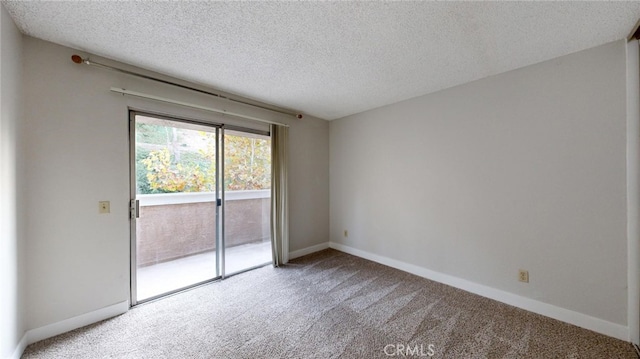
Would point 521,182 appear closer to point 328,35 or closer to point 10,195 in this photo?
point 328,35

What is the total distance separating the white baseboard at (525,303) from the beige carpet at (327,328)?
0.25 ft

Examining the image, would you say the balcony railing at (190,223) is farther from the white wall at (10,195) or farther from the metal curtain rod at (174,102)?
the metal curtain rod at (174,102)

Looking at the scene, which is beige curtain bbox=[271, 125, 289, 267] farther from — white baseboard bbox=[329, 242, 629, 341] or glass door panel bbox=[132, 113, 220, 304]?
white baseboard bbox=[329, 242, 629, 341]

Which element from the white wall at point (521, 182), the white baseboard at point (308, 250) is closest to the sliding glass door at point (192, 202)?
the white baseboard at point (308, 250)

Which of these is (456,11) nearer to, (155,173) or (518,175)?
(518,175)

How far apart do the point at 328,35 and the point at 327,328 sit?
2501mm

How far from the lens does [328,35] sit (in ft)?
6.03

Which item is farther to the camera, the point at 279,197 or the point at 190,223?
the point at 279,197

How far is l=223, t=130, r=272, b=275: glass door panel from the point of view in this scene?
10.3 feet

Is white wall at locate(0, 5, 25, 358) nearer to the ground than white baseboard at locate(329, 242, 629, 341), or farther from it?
farther from it

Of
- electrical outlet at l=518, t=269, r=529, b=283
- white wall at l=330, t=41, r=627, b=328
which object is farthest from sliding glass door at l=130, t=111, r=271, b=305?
electrical outlet at l=518, t=269, r=529, b=283

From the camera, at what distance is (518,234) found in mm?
2385

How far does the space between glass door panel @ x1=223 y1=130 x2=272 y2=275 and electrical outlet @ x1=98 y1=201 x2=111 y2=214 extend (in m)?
1.16

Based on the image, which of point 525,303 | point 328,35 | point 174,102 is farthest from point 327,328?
point 174,102
